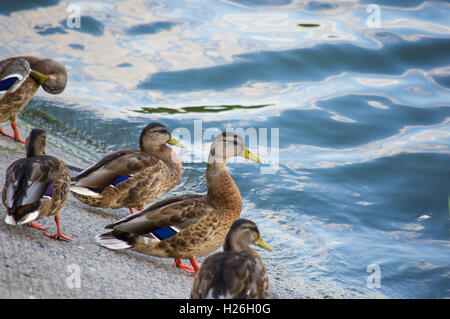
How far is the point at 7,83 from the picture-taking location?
603cm

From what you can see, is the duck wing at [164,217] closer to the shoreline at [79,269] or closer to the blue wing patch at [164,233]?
the blue wing patch at [164,233]

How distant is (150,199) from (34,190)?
62.1 inches

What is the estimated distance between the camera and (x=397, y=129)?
8.78 meters

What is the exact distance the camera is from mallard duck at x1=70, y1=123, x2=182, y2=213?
5156 millimetres

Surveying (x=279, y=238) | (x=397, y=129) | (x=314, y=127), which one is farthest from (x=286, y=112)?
(x=279, y=238)

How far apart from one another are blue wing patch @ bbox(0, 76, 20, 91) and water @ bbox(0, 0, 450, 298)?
1.54 meters

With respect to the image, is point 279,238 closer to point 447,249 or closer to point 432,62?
point 447,249

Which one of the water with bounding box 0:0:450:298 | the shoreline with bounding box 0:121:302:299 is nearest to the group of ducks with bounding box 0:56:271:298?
the shoreline with bounding box 0:121:302:299

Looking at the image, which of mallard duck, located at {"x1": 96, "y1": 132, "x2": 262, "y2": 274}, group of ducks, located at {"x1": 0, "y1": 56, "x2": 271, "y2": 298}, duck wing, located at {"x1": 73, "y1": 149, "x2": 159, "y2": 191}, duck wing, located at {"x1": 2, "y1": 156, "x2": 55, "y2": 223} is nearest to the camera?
group of ducks, located at {"x1": 0, "y1": 56, "x2": 271, "y2": 298}

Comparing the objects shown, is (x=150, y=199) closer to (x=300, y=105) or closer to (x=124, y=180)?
(x=124, y=180)

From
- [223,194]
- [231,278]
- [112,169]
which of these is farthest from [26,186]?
[231,278]

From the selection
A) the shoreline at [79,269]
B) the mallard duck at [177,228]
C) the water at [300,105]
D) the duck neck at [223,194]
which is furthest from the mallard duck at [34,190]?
the water at [300,105]

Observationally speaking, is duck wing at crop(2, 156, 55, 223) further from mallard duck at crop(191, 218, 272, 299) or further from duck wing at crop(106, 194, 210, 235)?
mallard duck at crop(191, 218, 272, 299)

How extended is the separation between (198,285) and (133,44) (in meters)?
7.93
